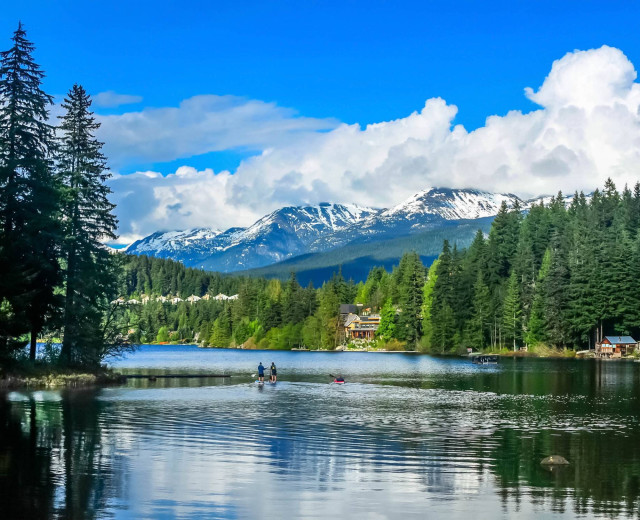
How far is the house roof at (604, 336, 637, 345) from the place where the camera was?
136625 mm

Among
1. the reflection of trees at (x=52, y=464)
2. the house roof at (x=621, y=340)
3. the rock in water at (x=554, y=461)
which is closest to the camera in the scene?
the reflection of trees at (x=52, y=464)

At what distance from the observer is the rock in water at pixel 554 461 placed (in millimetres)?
27844

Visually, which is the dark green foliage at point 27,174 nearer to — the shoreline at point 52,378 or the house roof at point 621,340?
the shoreline at point 52,378

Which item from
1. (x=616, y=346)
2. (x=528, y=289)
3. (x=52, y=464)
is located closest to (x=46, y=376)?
(x=52, y=464)

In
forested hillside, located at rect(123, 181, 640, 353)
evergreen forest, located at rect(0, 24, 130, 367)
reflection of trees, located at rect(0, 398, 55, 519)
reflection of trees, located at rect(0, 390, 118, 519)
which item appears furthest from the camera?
forested hillside, located at rect(123, 181, 640, 353)

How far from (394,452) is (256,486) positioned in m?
8.91

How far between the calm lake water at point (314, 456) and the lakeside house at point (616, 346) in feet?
281

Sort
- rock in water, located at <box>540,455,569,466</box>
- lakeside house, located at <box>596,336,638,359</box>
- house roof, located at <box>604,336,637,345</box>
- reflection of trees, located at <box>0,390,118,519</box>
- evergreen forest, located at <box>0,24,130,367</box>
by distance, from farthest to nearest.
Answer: house roof, located at <box>604,336,637,345</box> → lakeside house, located at <box>596,336,638,359</box> → evergreen forest, located at <box>0,24,130,367</box> → rock in water, located at <box>540,455,569,466</box> → reflection of trees, located at <box>0,390,118,519</box>

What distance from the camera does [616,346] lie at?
449ft

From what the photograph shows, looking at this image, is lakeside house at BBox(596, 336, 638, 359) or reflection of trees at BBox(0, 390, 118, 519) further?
lakeside house at BBox(596, 336, 638, 359)

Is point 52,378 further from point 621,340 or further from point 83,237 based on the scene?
point 621,340

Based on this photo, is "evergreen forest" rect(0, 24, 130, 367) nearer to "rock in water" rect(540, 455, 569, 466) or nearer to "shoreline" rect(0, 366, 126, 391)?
"shoreline" rect(0, 366, 126, 391)

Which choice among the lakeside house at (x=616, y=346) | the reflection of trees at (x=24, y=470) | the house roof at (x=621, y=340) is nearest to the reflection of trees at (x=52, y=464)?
the reflection of trees at (x=24, y=470)

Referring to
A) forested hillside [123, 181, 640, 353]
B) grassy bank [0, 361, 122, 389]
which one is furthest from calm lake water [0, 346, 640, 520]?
forested hillside [123, 181, 640, 353]
